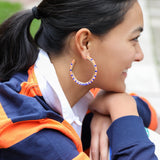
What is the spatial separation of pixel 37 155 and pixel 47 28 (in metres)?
0.69

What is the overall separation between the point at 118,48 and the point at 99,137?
0.49 meters

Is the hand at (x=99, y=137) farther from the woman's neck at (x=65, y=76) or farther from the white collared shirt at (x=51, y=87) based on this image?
the woman's neck at (x=65, y=76)

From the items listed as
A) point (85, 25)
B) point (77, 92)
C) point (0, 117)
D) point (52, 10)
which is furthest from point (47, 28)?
point (0, 117)

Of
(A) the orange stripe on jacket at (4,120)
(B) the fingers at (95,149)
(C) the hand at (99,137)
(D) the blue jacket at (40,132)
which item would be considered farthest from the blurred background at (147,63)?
(A) the orange stripe on jacket at (4,120)

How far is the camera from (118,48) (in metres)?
1.74

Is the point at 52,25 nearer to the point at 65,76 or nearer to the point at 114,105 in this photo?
the point at 65,76

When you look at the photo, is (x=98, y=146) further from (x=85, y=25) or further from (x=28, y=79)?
(x=85, y=25)

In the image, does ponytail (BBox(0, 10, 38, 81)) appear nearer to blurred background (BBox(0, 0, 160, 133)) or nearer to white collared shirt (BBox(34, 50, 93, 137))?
white collared shirt (BBox(34, 50, 93, 137))

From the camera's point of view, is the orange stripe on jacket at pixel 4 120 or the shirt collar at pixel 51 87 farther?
the shirt collar at pixel 51 87

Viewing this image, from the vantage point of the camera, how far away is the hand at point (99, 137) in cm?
175

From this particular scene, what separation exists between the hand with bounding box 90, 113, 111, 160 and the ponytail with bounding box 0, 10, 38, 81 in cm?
50

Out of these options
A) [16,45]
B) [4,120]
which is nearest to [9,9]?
[16,45]

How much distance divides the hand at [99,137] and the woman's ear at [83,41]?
Answer: 42 centimetres

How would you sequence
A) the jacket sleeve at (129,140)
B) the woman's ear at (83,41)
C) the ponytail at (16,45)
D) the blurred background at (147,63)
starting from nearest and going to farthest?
the jacket sleeve at (129,140), the woman's ear at (83,41), the ponytail at (16,45), the blurred background at (147,63)
